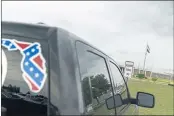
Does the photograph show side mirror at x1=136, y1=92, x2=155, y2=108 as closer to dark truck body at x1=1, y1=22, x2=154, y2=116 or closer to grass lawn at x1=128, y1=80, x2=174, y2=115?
dark truck body at x1=1, y1=22, x2=154, y2=116

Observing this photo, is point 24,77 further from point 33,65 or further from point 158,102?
point 158,102

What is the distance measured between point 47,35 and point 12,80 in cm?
34

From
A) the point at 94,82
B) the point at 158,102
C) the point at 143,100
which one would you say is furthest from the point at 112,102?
the point at 158,102

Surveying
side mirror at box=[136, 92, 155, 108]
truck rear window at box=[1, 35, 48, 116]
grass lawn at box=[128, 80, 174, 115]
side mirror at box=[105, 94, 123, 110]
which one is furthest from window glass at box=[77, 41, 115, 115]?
grass lawn at box=[128, 80, 174, 115]

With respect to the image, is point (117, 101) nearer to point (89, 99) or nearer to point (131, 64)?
point (89, 99)

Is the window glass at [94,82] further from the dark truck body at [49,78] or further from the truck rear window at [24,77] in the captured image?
the truck rear window at [24,77]

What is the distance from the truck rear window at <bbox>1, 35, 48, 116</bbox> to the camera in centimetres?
199

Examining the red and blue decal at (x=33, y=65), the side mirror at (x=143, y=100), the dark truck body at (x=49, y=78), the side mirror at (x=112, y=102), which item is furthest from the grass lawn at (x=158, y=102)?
the red and blue decal at (x=33, y=65)

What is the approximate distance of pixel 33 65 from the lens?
200cm

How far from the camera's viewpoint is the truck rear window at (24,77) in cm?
199

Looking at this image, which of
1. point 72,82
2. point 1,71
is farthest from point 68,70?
point 1,71

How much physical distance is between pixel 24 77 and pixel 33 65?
0.09 m

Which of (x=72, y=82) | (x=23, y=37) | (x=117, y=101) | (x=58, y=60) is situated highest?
(x=23, y=37)

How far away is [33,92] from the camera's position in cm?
202
